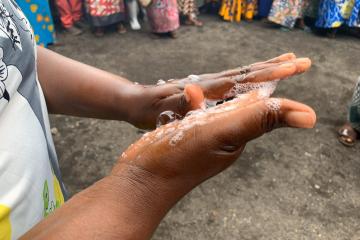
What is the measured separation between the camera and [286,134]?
2.61m

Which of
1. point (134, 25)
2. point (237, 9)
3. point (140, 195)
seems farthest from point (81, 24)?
point (140, 195)

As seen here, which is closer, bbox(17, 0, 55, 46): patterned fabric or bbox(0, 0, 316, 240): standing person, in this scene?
bbox(0, 0, 316, 240): standing person

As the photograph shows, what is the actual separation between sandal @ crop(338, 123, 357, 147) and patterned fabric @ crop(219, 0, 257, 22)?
2.56 meters

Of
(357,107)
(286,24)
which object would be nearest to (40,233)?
(357,107)

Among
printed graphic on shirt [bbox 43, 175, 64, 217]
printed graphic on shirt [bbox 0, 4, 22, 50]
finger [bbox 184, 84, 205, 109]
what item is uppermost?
printed graphic on shirt [bbox 0, 4, 22, 50]

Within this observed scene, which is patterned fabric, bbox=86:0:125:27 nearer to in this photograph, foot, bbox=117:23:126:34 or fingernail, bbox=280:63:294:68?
foot, bbox=117:23:126:34

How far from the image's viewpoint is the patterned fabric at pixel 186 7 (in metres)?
4.42

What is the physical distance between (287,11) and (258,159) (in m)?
2.66

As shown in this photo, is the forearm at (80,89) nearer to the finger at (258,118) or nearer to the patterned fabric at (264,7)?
the finger at (258,118)

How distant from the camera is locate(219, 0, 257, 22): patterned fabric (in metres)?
4.62

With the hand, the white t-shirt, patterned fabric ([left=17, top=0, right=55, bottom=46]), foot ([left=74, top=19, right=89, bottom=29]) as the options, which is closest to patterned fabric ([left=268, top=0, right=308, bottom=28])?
foot ([left=74, top=19, right=89, bottom=29])

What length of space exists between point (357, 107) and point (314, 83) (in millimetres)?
844

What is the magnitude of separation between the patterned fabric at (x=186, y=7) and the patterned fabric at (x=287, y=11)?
984 millimetres

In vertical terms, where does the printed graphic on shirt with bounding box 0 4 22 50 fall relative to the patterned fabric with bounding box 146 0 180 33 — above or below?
above
